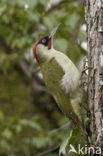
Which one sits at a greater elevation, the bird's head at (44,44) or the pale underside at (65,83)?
the bird's head at (44,44)

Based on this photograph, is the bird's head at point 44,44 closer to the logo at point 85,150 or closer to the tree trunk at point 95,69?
the tree trunk at point 95,69

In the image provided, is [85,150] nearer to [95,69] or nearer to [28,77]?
[95,69]

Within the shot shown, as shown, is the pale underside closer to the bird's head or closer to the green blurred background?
the bird's head

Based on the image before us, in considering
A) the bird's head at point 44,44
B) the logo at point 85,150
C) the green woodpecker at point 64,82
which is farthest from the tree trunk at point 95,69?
the bird's head at point 44,44

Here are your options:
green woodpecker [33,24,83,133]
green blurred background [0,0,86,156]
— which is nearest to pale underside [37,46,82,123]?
green woodpecker [33,24,83,133]

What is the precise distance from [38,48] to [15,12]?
1216 millimetres

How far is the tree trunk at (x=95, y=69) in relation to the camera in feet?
7.67

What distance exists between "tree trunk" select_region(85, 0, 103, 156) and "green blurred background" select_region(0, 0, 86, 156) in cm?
93

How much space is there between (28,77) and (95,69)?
3.73 m

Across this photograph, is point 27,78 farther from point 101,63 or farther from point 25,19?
point 101,63

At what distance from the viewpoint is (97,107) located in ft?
7.72

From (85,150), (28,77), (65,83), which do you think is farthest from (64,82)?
(28,77)

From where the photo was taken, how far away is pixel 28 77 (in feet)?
19.9

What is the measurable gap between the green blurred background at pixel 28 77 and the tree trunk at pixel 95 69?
93 cm
